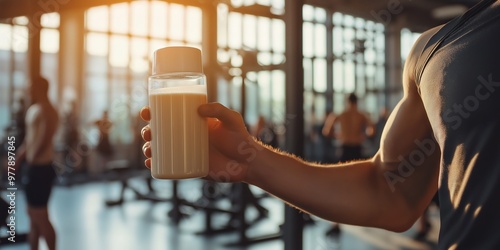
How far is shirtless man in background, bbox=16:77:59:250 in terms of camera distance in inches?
127

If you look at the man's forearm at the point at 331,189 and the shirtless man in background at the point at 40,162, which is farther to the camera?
the shirtless man in background at the point at 40,162

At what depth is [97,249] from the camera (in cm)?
404

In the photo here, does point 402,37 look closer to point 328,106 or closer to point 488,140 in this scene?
point 328,106

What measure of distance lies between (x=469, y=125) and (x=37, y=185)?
3128 mm

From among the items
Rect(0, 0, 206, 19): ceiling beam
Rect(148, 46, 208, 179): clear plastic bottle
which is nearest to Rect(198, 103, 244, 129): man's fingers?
Rect(148, 46, 208, 179): clear plastic bottle

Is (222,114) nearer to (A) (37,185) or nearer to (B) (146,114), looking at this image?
(B) (146,114)

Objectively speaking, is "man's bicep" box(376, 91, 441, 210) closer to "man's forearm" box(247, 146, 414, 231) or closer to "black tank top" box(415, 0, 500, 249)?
"man's forearm" box(247, 146, 414, 231)

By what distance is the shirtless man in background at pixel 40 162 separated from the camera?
→ 323cm

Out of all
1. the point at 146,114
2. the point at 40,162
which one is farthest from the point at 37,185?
the point at 146,114

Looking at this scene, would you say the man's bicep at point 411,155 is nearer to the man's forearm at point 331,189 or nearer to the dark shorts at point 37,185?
the man's forearm at point 331,189

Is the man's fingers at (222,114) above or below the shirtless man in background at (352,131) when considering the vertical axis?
above

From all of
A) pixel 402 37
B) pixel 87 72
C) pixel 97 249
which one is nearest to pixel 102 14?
pixel 87 72

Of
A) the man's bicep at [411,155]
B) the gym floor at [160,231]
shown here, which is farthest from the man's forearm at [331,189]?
the gym floor at [160,231]

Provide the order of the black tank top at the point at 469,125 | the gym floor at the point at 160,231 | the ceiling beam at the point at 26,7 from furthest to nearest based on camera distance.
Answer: the gym floor at the point at 160,231 → the ceiling beam at the point at 26,7 → the black tank top at the point at 469,125
